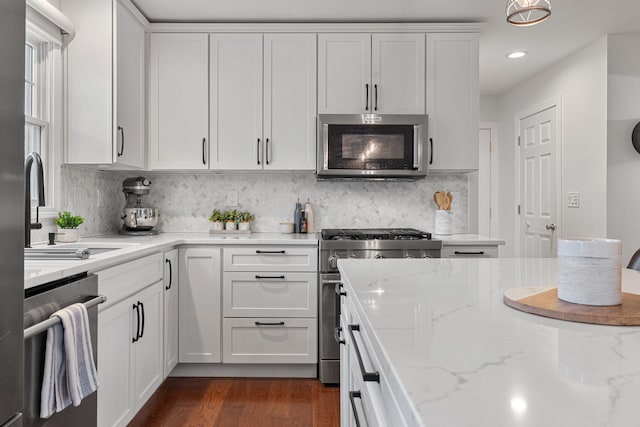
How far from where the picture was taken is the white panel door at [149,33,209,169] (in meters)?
3.04

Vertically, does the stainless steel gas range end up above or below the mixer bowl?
below

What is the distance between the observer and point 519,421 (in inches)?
16.1

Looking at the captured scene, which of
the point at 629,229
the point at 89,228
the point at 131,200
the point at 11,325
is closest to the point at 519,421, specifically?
the point at 11,325

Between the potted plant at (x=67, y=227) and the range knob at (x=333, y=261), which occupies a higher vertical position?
the potted plant at (x=67, y=227)

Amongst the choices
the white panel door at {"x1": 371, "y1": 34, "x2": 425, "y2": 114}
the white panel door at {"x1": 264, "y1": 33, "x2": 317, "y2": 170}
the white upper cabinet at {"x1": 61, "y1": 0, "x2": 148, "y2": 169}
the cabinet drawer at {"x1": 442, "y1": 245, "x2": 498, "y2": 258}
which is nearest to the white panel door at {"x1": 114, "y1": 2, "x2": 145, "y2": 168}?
the white upper cabinet at {"x1": 61, "y1": 0, "x2": 148, "y2": 169}

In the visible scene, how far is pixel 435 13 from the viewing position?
2.95 meters

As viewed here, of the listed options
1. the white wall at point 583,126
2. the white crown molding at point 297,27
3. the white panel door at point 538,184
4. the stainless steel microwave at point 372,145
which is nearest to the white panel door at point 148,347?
the stainless steel microwave at point 372,145

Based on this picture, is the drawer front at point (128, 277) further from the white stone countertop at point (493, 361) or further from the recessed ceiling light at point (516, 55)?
the recessed ceiling light at point (516, 55)

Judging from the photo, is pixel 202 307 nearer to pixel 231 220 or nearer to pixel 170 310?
pixel 170 310

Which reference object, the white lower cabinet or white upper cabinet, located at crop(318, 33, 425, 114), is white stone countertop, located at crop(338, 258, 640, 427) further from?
white upper cabinet, located at crop(318, 33, 425, 114)

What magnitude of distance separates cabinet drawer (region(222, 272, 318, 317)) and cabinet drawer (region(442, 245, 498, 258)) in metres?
0.90

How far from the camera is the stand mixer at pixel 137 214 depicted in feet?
10.00

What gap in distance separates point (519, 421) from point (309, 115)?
2.80 metres

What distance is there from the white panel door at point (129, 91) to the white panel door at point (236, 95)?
0.48 meters
